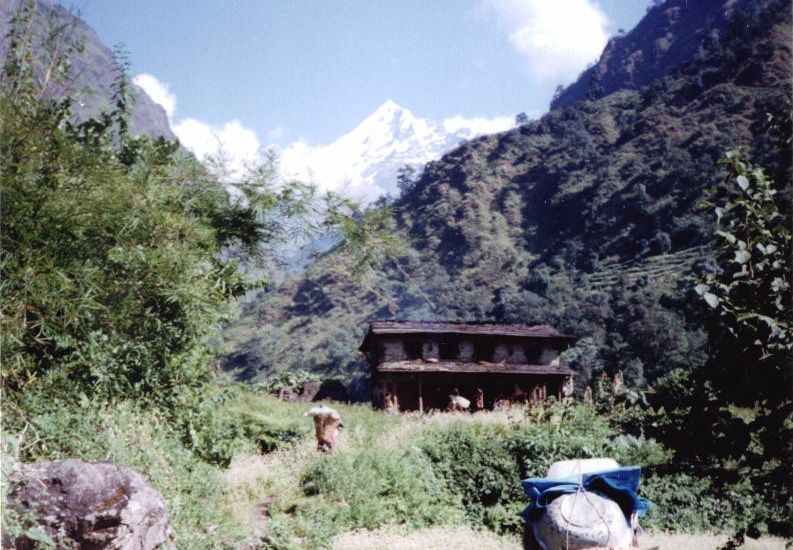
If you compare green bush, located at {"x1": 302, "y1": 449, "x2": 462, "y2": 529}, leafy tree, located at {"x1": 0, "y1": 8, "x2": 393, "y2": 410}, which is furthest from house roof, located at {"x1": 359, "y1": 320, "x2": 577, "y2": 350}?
leafy tree, located at {"x1": 0, "y1": 8, "x2": 393, "y2": 410}

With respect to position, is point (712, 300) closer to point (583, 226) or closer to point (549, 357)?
point (549, 357)

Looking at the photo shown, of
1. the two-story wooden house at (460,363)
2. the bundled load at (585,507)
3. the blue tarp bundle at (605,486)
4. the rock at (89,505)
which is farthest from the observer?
the two-story wooden house at (460,363)

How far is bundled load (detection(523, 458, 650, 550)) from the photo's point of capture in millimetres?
5582

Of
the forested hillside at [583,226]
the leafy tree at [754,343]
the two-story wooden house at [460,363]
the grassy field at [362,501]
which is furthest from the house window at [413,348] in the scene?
the leafy tree at [754,343]

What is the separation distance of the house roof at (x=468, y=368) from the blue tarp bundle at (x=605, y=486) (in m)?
26.6

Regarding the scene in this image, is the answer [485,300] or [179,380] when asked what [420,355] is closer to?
[179,380]

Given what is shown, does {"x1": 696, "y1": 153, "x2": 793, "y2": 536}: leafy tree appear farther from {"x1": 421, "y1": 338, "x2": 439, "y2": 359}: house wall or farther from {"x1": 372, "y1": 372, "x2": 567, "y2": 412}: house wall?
{"x1": 421, "y1": 338, "x2": 439, "y2": 359}: house wall

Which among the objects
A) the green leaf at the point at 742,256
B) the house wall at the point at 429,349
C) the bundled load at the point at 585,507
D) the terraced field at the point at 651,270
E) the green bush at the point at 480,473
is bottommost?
the green bush at the point at 480,473

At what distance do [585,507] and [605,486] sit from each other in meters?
0.37

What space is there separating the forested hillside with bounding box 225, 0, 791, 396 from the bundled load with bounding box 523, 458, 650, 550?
133 feet

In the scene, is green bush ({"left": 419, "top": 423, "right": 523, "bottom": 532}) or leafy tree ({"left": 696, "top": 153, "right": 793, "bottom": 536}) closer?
leafy tree ({"left": 696, "top": 153, "right": 793, "bottom": 536})

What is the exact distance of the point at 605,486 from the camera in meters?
5.88

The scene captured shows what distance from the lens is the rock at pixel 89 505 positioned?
5410 millimetres

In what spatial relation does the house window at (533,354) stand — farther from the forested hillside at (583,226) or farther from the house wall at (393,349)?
the forested hillside at (583,226)
